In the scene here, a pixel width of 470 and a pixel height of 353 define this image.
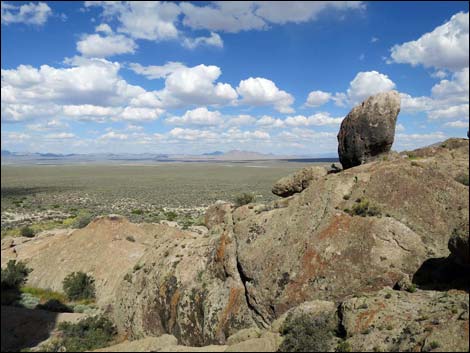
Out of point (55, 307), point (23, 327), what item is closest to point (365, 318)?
point (23, 327)

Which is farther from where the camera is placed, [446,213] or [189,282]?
[189,282]

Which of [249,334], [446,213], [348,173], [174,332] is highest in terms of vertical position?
[348,173]

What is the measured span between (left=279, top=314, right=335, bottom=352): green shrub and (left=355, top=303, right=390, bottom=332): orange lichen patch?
4.00 ft

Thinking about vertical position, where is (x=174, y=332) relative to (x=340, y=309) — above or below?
below

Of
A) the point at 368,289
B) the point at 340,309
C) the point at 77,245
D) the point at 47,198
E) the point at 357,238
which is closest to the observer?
the point at 340,309

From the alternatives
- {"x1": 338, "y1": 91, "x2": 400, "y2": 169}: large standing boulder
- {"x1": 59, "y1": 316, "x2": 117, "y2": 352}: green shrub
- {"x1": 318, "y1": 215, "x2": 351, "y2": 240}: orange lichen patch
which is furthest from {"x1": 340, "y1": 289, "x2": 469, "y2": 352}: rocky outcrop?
{"x1": 59, "y1": 316, "x2": 117, "y2": 352}: green shrub

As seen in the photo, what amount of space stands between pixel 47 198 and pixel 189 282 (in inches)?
2988

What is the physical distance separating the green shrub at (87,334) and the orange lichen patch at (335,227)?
46.6ft

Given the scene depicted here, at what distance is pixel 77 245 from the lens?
1391 inches

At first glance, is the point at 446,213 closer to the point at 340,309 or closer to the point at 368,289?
the point at 368,289

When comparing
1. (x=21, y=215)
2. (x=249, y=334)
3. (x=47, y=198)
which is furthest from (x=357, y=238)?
(x=47, y=198)

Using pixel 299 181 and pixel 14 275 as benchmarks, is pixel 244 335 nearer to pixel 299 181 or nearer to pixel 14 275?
pixel 299 181

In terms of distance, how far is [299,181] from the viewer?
26.4 metres

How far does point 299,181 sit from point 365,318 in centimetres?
1340
